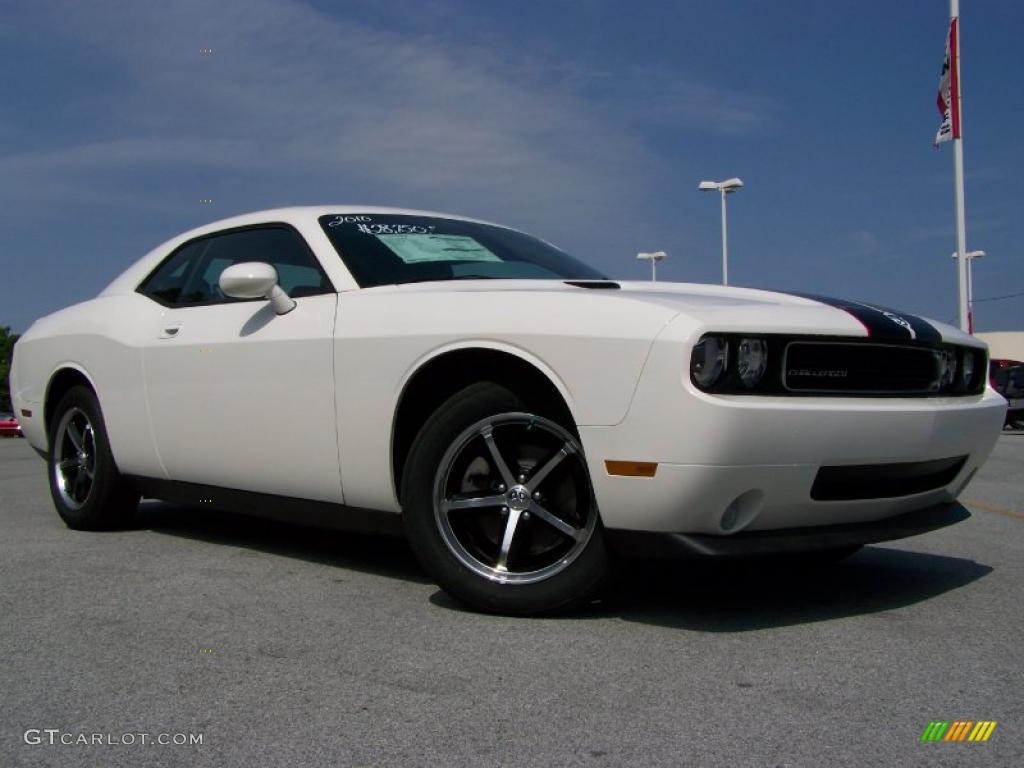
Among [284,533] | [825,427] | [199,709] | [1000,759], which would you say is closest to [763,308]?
[825,427]

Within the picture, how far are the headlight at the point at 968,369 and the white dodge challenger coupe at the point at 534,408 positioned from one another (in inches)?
0.7

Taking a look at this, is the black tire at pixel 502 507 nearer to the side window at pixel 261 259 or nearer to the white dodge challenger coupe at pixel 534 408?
the white dodge challenger coupe at pixel 534 408

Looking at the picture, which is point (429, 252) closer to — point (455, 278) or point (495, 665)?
point (455, 278)

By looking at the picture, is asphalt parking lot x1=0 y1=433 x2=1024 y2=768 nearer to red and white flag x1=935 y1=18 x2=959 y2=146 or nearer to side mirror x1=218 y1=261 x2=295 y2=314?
side mirror x1=218 y1=261 x2=295 y2=314

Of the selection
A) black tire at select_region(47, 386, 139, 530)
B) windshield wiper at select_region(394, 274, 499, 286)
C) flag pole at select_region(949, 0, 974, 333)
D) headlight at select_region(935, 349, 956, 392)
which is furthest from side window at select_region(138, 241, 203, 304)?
flag pole at select_region(949, 0, 974, 333)

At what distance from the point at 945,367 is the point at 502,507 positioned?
1.55 m

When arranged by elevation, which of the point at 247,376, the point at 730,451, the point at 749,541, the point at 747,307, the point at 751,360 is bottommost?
the point at 749,541

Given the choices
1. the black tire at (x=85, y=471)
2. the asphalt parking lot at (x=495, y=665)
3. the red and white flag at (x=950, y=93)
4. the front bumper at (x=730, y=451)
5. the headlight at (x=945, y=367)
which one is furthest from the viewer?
the red and white flag at (x=950, y=93)

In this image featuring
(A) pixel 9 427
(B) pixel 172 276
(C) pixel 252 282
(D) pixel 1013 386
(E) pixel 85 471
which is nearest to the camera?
(C) pixel 252 282

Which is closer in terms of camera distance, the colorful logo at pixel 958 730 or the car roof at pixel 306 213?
the colorful logo at pixel 958 730

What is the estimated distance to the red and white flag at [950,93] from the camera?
20047 mm

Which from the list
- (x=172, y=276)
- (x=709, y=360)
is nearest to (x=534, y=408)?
(x=709, y=360)

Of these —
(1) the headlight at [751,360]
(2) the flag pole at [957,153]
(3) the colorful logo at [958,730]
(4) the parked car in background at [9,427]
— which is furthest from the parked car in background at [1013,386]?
(4) the parked car in background at [9,427]

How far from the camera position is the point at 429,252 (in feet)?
13.8
